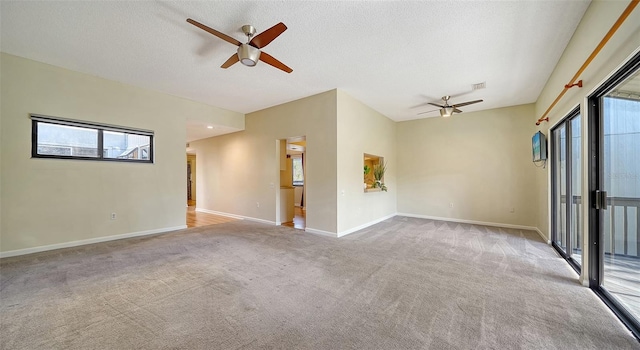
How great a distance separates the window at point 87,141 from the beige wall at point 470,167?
6888 millimetres

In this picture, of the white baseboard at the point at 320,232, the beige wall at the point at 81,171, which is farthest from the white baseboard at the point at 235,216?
the beige wall at the point at 81,171

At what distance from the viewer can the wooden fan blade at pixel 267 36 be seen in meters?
2.24

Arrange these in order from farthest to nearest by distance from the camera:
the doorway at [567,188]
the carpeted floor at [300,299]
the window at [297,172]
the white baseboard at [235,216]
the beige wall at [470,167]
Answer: the window at [297,172], the white baseboard at [235,216], the beige wall at [470,167], the doorway at [567,188], the carpeted floor at [300,299]

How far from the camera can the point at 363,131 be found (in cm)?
554

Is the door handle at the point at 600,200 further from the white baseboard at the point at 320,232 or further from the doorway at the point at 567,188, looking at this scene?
the white baseboard at the point at 320,232

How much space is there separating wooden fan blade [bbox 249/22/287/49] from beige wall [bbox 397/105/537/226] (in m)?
5.67

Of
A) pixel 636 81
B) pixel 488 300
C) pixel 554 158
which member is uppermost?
pixel 636 81

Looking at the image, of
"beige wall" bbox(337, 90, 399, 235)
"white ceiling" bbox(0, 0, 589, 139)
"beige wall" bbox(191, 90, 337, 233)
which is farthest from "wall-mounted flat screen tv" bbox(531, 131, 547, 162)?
"beige wall" bbox(191, 90, 337, 233)

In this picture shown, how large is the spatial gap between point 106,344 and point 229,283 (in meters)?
1.08

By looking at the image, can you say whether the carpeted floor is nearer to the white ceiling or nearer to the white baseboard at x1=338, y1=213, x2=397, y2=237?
the white baseboard at x1=338, y1=213, x2=397, y2=237

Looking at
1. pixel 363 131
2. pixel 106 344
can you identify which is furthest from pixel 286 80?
pixel 106 344

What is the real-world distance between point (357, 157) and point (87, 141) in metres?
5.30

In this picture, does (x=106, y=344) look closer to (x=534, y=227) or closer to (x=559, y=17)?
(x=559, y=17)

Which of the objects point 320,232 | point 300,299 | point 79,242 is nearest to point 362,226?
point 320,232
